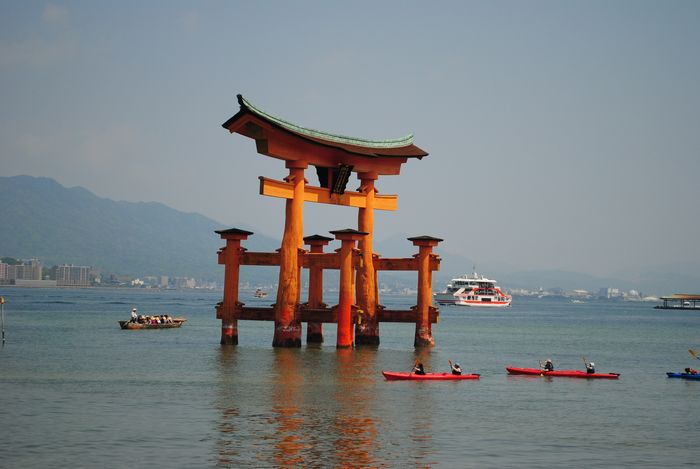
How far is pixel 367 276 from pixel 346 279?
188 inches

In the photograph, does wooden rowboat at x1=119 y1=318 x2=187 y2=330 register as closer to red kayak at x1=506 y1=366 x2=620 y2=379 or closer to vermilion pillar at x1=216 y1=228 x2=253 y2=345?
vermilion pillar at x1=216 y1=228 x2=253 y2=345

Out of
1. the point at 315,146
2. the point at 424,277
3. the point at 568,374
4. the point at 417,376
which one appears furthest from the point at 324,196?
the point at 568,374

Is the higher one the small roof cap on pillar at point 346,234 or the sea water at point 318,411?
the small roof cap on pillar at point 346,234

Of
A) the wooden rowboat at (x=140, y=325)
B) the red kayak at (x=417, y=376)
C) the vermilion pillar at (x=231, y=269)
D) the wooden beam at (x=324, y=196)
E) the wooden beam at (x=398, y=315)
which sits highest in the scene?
the wooden beam at (x=324, y=196)

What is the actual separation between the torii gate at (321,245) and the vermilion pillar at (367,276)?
0.06 m

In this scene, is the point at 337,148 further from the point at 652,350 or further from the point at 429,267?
the point at 652,350

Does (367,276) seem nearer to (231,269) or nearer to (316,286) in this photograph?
(316,286)

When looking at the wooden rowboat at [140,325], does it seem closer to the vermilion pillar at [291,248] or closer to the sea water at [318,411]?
the sea water at [318,411]

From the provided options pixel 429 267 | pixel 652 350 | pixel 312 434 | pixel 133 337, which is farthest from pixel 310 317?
pixel 652 350

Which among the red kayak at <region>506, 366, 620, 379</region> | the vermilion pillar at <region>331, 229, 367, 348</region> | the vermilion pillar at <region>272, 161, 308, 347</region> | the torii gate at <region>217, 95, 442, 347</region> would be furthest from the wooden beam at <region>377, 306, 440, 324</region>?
the red kayak at <region>506, 366, 620, 379</region>

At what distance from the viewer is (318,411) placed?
34.4 metres

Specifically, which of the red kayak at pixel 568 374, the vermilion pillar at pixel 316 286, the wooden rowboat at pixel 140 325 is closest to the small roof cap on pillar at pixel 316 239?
the vermilion pillar at pixel 316 286

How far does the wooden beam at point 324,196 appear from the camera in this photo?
5147cm

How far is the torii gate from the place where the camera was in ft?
174
